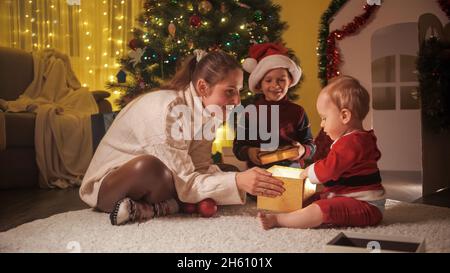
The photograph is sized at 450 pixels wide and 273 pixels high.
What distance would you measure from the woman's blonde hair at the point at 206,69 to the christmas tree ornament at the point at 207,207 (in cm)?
39

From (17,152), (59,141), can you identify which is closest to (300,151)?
(59,141)

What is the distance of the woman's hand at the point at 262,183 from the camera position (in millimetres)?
1307

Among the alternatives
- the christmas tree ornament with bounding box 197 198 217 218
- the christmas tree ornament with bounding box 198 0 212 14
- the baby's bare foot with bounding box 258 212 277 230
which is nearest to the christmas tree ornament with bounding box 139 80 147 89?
the christmas tree ornament with bounding box 198 0 212 14

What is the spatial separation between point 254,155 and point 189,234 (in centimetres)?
45

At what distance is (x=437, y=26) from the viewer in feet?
6.84

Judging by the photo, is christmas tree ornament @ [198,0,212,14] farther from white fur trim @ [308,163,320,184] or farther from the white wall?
white fur trim @ [308,163,320,184]

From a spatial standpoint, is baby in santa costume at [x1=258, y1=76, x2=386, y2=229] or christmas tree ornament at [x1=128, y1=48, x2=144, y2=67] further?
christmas tree ornament at [x1=128, y1=48, x2=144, y2=67]

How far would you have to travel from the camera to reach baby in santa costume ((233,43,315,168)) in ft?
4.98

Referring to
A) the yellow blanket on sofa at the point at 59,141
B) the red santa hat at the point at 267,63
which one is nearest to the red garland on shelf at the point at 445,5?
the red santa hat at the point at 267,63

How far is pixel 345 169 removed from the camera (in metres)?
1.27

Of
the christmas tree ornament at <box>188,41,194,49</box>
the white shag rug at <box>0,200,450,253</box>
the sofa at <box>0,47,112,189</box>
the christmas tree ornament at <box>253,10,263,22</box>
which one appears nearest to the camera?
the white shag rug at <box>0,200,450,253</box>

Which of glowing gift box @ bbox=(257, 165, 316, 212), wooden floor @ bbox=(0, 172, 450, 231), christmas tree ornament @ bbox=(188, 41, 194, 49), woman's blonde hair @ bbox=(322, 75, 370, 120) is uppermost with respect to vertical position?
christmas tree ornament @ bbox=(188, 41, 194, 49)

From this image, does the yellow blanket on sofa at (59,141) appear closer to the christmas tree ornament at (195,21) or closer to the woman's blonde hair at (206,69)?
the christmas tree ornament at (195,21)

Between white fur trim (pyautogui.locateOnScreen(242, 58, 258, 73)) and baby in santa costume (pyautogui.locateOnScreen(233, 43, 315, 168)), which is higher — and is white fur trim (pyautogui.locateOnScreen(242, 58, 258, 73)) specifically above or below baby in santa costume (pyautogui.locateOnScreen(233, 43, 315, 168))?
above
